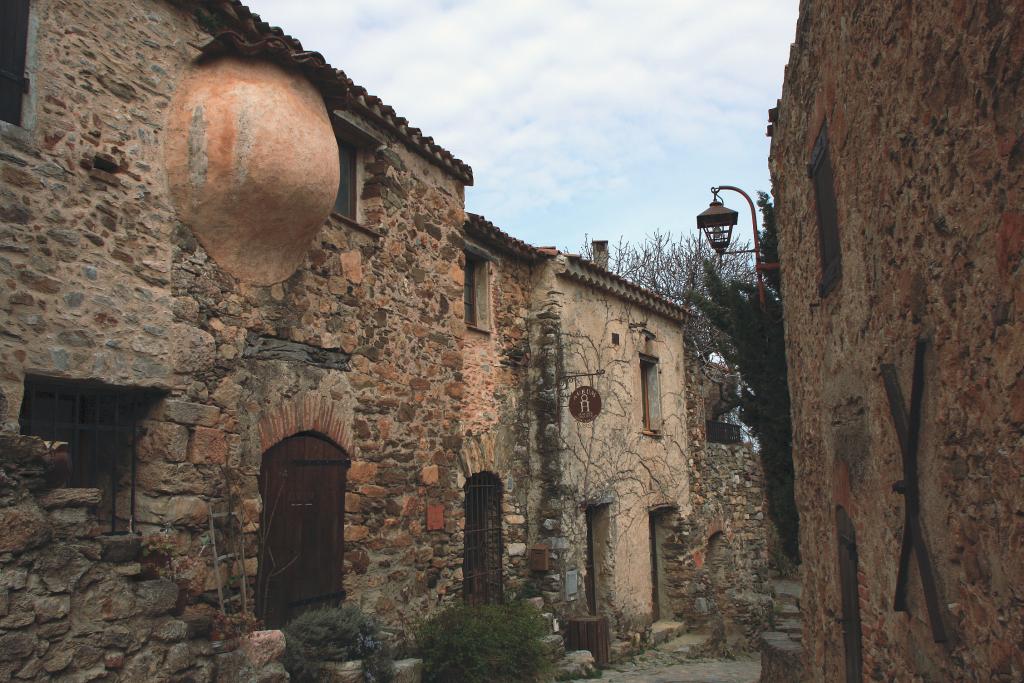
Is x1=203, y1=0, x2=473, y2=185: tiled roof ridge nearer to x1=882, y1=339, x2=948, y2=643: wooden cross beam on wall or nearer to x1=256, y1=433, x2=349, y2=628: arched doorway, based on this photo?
x1=256, y1=433, x2=349, y2=628: arched doorway

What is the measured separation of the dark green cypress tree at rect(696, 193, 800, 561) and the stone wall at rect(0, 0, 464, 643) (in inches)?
177

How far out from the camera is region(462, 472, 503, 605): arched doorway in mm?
9641

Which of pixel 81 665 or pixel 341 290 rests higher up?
pixel 341 290

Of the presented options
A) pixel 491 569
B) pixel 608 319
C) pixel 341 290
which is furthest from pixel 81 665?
pixel 608 319

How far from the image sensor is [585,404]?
11.6m

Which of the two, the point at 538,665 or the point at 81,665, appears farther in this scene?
the point at 538,665

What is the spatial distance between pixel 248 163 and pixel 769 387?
23.8 feet

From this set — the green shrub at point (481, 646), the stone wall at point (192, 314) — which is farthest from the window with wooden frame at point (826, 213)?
the green shrub at point (481, 646)

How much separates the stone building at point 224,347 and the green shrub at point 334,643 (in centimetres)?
38

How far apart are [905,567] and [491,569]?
686 cm

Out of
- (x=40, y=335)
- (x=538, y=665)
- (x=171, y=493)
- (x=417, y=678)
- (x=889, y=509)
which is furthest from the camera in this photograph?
Answer: (x=538, y=665)

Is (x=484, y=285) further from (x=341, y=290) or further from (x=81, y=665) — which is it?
(x=81, y=665)

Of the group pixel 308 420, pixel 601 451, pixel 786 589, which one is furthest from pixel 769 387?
pixel 786 589

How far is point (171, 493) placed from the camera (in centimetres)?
545
